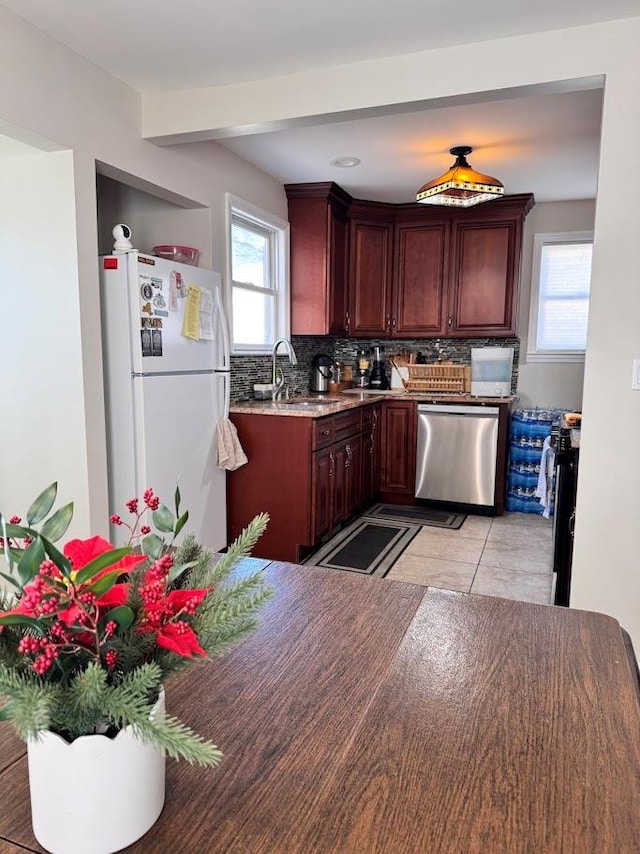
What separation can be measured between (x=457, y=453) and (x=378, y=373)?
1122mm

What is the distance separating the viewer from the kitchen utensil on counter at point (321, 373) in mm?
4770

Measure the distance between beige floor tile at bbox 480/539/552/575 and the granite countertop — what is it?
41.3 inches

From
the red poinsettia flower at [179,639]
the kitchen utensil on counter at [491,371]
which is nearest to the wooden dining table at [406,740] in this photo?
the red poinsettia flower at [179,639]

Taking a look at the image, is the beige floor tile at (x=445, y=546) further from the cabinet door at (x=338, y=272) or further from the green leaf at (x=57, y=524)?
the green leaf at (x=57, y=524)

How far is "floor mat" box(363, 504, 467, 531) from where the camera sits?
419cm

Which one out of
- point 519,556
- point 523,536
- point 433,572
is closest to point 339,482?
point 433,572

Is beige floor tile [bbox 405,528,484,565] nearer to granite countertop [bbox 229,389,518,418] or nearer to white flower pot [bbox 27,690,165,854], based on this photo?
granite countertop [bbox 229,389,518,418]

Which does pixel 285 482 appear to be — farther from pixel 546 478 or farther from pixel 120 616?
pixel 120 616

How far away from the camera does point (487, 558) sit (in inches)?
138

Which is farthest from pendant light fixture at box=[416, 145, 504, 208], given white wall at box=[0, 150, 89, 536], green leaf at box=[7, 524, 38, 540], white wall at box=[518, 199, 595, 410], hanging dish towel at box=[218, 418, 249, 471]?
green leaf at box=[7, 524, 38, 540]

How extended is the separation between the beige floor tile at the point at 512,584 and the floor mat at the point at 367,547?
0.52 metres

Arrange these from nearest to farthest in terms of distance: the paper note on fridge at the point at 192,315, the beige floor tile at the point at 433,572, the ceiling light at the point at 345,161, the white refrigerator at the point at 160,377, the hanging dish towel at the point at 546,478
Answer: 1. the white refrigerator at the point at 160,377
2. the paper note on fridge at the point at 192,315
3. the beige floor tile at the point at 433,572
4. the hanging dish towel at the point at 546,478
5. the ceiling light at the point at 345,161

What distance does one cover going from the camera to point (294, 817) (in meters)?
0.61

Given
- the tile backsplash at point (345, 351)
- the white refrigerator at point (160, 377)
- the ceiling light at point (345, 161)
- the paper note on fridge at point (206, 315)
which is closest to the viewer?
the white refrigerator at point (160, 377)
